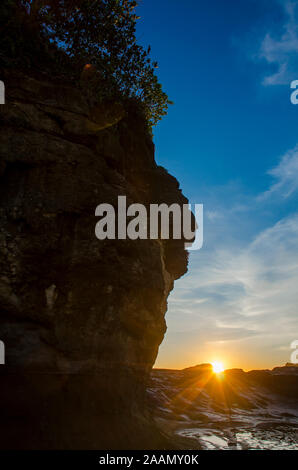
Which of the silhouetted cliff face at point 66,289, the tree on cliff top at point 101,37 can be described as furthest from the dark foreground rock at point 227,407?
the tree on cliff top at point 101,37

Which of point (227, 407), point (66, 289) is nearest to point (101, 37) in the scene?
point (66, 289)

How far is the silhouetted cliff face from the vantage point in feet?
32.7

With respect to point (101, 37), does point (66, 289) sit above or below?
below

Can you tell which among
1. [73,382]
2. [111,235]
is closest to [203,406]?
[73,382]

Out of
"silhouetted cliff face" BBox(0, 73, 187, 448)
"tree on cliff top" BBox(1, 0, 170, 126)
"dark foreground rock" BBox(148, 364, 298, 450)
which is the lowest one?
"dark foreground rock" BBox(148, 364, 298, 450)

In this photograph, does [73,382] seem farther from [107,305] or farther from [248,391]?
[248,391]

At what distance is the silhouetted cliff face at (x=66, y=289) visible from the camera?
9.97m

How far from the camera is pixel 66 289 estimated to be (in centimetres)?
1073

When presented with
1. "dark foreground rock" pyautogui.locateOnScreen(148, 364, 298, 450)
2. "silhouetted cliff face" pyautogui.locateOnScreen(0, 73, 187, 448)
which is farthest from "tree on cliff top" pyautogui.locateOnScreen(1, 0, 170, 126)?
"dark foreground rock" pyautogui.locateOnScreen(148, 364, 298, 450)

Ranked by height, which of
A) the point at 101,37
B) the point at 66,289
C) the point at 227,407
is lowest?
the point at 227,407

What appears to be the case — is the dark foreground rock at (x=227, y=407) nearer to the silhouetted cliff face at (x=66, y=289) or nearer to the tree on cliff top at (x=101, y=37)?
the silhouetted cliff face at (x=66, y=289)

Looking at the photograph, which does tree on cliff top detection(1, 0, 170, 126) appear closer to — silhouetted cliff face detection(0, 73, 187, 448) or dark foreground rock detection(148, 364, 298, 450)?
silhouetted cliff face detection(0, 73, 187, 448)

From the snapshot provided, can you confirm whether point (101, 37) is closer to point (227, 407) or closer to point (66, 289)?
point (66, 289)

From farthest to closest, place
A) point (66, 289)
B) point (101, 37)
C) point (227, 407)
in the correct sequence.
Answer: point (227, 407), point (101, 37), point (66, 289)
